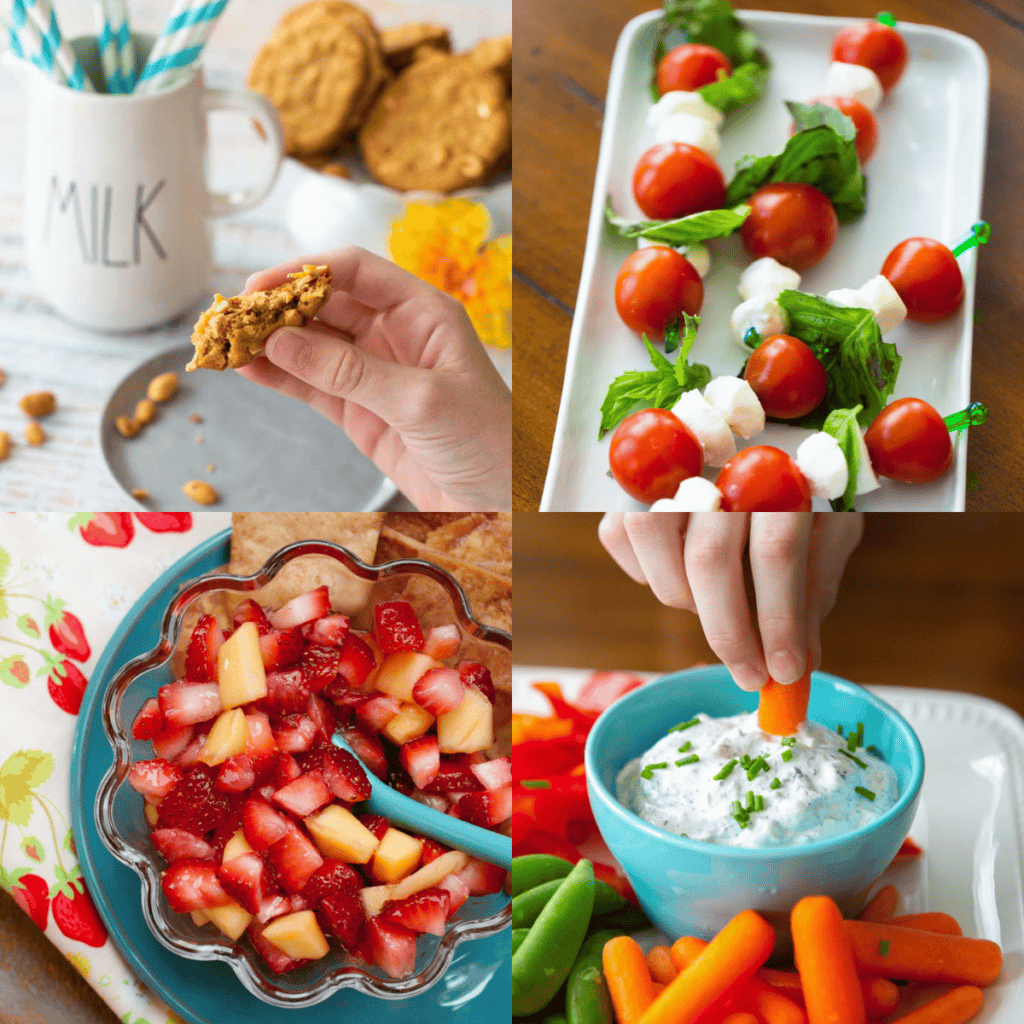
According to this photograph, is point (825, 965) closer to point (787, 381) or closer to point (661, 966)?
point (661, 966)

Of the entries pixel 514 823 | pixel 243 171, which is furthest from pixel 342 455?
pixel 243 171

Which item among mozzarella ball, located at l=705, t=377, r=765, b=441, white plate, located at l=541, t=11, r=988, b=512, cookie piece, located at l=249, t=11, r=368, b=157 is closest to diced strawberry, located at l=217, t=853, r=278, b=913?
white plate, located at l=541, t=11, r=988, b=512

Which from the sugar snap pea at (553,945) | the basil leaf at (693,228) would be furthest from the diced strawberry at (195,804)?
the basil leaf at (693,228)

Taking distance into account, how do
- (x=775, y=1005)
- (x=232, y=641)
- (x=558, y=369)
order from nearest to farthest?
1. (x=775, y=1005)
2. (x=232, y=641)
3. (x=558, y=369)

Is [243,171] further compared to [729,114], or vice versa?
[243,171]

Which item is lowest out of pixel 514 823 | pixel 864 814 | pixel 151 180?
pixel 514 823

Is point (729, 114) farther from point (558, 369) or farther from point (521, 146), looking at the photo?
point (558, 369)

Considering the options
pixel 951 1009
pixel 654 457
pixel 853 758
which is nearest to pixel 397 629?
pixel 654 457
